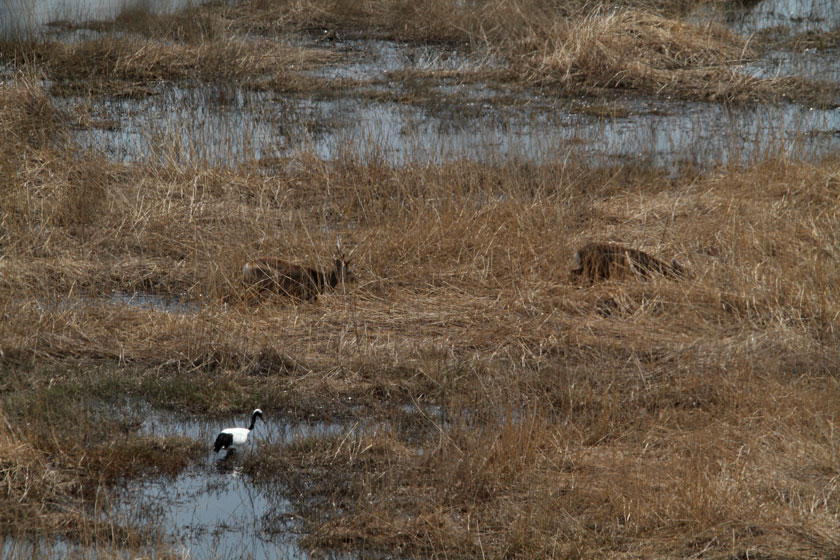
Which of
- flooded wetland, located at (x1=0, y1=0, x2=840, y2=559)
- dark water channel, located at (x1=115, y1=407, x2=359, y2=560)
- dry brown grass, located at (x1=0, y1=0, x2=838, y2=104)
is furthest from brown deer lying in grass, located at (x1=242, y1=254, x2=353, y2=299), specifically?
dry brown grass, located at (x1=0, y1=0, x2=838, y2=104)

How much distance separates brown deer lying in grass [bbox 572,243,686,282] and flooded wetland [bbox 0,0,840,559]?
0.02m

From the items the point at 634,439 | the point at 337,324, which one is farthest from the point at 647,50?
the point at 634,439

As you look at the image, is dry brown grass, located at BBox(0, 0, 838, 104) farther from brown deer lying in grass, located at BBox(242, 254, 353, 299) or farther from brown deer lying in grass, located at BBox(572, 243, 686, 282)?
brown deer lying in grass, located at BBox(242, 254, 353, 299)

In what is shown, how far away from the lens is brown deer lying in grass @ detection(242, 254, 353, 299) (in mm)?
6953

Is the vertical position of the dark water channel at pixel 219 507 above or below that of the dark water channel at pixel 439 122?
below

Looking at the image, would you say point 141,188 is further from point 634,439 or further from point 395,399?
point 634,439

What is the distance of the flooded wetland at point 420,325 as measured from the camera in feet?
14.9

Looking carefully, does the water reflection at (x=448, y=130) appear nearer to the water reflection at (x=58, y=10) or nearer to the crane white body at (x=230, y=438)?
the water reflection at (x=58, y=10)

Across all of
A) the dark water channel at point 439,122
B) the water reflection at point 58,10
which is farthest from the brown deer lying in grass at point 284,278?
the water reflection at point 58,10

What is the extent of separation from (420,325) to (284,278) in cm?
104

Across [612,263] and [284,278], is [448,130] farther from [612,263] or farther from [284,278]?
[284,278]

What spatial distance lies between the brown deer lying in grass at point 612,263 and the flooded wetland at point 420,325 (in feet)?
0.08

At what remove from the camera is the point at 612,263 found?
23.5 ft

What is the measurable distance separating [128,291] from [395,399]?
2.64 m
